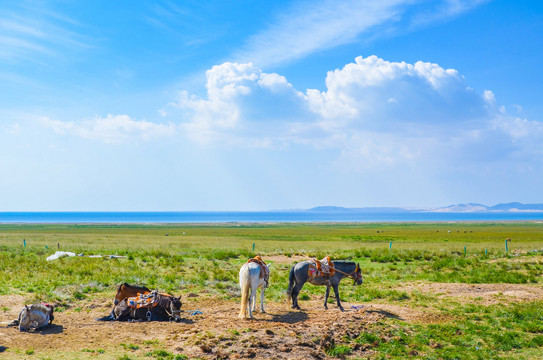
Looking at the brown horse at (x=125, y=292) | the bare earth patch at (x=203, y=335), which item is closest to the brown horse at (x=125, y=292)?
the brown horse at (x=125, y=292)

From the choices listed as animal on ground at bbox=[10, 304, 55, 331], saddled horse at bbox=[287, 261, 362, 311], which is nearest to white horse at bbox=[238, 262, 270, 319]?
saddled horse at bbox=[287, 261, 362, 311]

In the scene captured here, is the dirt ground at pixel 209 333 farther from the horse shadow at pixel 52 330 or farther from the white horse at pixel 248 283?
the white horse at pixel 248 283

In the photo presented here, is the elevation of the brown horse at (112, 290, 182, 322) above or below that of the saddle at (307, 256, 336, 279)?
below

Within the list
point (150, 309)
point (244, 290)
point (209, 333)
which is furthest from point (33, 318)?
point (244, 290)

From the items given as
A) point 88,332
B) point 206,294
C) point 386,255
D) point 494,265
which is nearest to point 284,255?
point 386,255

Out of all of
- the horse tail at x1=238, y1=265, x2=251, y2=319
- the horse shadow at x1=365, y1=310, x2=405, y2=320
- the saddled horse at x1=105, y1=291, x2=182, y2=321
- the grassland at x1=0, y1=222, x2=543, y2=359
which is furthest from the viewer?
the horse shadow at x1=365, y1=310, x2=405, y2=320

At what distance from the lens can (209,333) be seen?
11.7m

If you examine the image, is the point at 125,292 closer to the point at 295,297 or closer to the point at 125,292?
the point at 125,292

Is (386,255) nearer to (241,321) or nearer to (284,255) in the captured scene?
(284,255)

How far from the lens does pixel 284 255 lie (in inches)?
1468

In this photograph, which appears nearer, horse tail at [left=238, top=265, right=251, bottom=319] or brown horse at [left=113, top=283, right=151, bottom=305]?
horse tail at [left=238, top=265, right=251, bottom=319]

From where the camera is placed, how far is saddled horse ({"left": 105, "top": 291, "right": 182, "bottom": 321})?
45.0ft

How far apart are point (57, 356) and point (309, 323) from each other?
693 centimetres

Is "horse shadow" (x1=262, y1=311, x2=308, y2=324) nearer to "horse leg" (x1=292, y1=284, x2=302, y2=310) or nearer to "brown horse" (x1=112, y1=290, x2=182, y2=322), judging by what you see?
"horse leg" (x1=292, y1=284, x2=302, y2=310)
